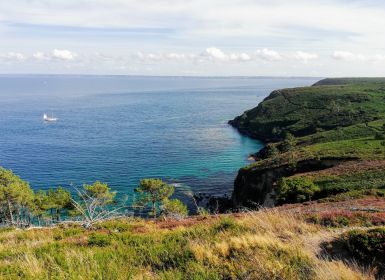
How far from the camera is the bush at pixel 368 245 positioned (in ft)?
36.4

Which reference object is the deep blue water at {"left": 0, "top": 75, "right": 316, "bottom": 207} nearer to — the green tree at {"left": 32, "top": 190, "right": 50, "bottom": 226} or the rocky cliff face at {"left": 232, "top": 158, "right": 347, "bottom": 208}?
the rocky cliff face at {"left": 232, "top": 158, "right": 347, "bottom": 208}

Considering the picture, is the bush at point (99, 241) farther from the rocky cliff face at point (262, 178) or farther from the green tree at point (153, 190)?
the rocky cliff face at point (262, 178)

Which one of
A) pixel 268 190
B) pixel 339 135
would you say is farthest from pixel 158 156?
pixel 339 135

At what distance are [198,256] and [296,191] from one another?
45417mm

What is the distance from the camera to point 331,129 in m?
139

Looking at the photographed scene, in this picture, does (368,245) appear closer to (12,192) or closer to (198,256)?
(198,256)

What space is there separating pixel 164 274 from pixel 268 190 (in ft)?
214

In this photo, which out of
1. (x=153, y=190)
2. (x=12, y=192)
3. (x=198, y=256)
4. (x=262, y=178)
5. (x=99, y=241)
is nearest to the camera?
(x=198, y=256)

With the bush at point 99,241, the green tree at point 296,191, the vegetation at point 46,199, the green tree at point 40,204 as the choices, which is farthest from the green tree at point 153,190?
the bush at point 99,241

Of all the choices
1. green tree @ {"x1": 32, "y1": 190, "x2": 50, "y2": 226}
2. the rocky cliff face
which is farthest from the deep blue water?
green tree @ {"x1": 32, "y1": 190, "x2": 50, "y2": 226}

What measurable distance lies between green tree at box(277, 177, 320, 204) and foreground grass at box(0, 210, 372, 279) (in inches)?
1561

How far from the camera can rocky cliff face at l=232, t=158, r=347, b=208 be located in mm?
74562

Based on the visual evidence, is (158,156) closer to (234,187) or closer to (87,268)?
(234,187)

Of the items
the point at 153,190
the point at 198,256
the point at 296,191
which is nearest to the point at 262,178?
the point at 296,191
